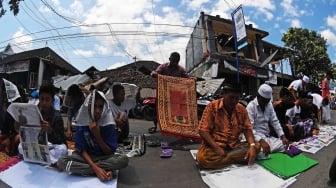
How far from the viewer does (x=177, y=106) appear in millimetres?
6820

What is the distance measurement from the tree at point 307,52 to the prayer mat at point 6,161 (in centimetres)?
2480

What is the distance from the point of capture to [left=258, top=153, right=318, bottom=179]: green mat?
4.52 metres

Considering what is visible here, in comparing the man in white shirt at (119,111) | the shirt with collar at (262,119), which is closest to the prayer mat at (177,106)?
the man in white shirt at (119,111)

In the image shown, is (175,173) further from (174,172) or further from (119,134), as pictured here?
(119,134)

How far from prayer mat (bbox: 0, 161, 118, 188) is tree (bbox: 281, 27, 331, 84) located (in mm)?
24941

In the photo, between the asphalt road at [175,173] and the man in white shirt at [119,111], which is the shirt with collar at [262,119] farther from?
the man in white shirt at [119,111]

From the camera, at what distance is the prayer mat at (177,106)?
6414 millimetres

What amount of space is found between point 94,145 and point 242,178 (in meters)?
1.81

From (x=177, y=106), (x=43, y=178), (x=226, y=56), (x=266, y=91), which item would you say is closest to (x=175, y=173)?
(x=43, y=178)

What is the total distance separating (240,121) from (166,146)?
1.62m

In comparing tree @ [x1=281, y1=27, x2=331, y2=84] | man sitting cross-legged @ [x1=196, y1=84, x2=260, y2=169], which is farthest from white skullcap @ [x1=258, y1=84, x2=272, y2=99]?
tree @ [x1=281, y1=27, x2=331, y2=84]

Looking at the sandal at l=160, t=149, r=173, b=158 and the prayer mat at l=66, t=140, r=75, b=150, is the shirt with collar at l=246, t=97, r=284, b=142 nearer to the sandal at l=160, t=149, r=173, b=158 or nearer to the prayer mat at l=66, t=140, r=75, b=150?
the sandal at l=160, t=149, r=173, b=158

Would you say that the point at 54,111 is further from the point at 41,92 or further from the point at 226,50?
the point at 226,50

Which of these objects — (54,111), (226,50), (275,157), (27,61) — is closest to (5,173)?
(54,111)
